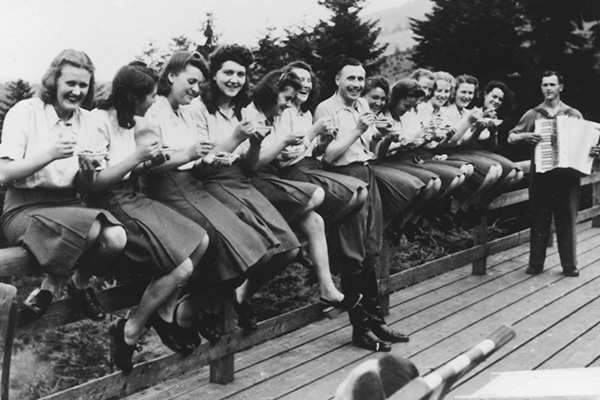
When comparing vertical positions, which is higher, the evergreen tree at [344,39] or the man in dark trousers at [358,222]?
the evergreen tree at [344,39]

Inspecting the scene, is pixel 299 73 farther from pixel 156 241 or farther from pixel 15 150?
pixel 15 150

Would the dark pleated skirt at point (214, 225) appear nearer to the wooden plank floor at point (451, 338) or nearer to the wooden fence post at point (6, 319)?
the wooden plank floor at point (451, 338)

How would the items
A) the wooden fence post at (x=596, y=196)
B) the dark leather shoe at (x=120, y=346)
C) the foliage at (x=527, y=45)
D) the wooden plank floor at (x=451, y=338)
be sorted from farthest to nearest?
1. the foliage at (x=527, y=45)
2. the wooden fence post at (x=596, y=196)
3. the wooden plank floor at (x=451, y=338)
4. the dark leather shoe at (x=120, y=346)

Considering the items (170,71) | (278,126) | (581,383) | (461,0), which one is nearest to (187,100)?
(170,71)

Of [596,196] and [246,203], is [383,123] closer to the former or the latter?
[246,203]

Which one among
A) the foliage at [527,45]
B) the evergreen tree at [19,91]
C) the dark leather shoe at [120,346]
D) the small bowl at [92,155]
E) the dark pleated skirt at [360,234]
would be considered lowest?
the dark leather shoe at [120,346]

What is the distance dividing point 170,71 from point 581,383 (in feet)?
7.65

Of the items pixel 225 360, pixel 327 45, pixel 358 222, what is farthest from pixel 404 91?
pixel 327 45

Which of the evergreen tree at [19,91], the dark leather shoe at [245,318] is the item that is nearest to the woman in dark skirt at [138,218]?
the dark leather shoe at [245,318]

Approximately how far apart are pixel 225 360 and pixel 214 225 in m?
0.84

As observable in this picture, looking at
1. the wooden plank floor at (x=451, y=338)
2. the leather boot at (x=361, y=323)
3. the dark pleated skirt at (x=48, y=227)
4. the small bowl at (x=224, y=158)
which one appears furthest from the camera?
the leather boot at (x=361, y=323)

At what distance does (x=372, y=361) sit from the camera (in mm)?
1647

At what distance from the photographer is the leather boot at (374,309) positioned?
15.9 ft

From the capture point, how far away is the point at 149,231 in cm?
334
